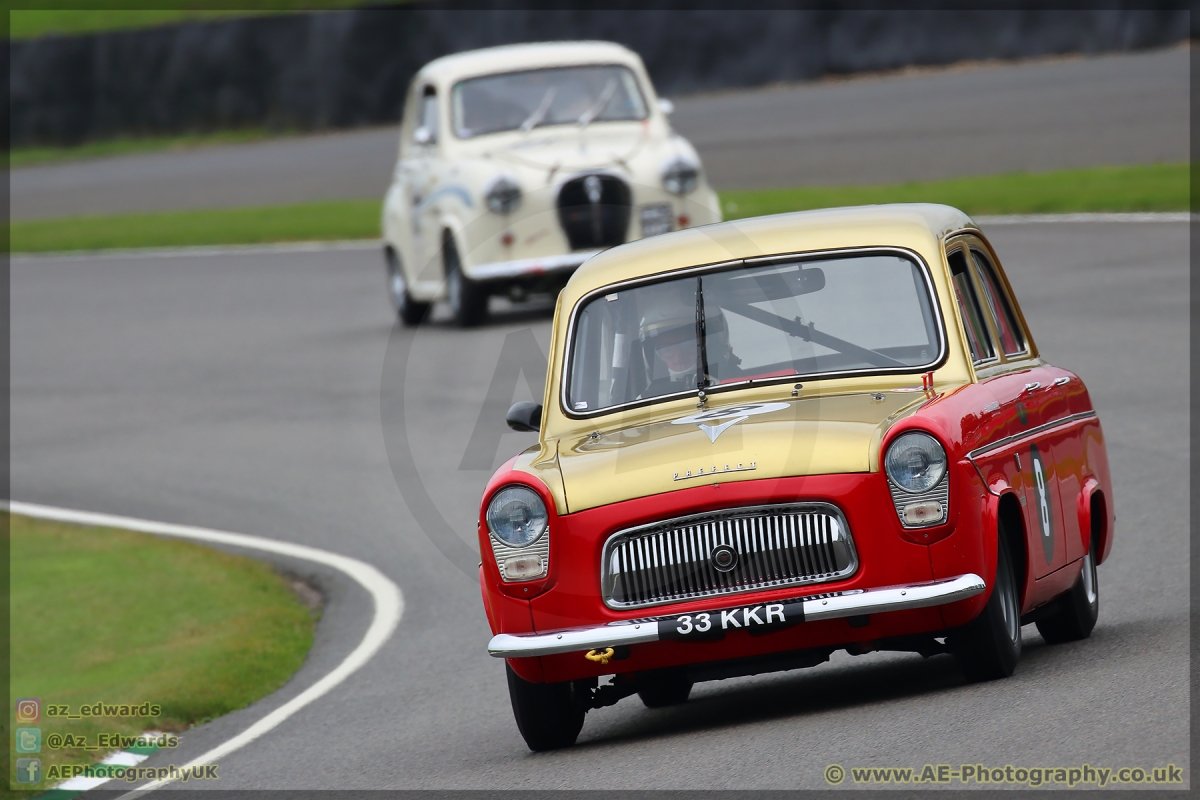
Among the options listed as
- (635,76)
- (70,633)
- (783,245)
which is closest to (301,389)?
(635,76)

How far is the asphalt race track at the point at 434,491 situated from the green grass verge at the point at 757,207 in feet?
4.37

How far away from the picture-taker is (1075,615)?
24.9 ft

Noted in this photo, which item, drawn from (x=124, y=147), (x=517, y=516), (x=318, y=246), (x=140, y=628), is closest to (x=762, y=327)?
(x=517, y=516)

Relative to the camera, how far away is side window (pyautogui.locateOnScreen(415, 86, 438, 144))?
19016mm

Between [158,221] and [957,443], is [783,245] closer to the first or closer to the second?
[957,443]

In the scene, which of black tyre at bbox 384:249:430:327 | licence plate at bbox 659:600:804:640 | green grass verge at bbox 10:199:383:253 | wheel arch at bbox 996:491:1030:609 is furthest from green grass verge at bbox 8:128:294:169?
licence plate at bbox 659:600:804:640

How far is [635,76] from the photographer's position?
62.3 ft

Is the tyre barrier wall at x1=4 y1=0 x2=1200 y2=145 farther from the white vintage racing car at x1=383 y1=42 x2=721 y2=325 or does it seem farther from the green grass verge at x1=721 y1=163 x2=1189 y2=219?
the white vintage racing car at x1=383 y1=42 x2=721 y2=325

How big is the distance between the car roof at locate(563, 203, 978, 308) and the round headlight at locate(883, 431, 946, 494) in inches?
49.4

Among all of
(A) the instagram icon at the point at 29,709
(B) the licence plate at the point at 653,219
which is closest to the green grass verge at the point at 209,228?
(B) the licence plate at the point at 653,219

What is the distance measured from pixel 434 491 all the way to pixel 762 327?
19.4 ft

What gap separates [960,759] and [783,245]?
257cm

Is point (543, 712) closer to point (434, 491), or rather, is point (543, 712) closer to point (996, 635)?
point (996, 635)

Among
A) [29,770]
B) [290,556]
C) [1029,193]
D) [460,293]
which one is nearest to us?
[29,770]
